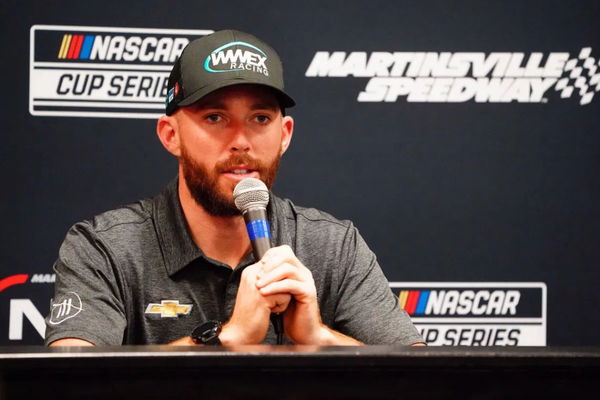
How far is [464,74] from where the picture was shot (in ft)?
7.10

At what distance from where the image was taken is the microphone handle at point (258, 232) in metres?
1.24

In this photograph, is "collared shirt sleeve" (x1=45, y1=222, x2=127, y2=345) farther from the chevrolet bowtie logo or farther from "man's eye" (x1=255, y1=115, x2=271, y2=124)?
"man's eye" (x1=255, y1=115, x2=271, y2=124)

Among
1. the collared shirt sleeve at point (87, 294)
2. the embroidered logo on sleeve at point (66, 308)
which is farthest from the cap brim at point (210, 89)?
the embroidered logo on sleeve at point (66, 308)

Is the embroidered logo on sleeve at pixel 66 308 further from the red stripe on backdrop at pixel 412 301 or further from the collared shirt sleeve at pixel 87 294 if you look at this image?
the red stripe on backdrop at pixel 412 301

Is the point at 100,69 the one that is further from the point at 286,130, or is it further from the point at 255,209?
the point at 255,209

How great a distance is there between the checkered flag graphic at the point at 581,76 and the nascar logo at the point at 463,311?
60cm

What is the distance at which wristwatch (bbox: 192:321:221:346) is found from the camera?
1301 mm

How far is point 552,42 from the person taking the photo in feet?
7.18

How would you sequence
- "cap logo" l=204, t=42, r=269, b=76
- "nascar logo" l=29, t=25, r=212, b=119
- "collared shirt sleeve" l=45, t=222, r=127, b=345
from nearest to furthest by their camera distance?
"collared shirt sleeve" l=45, t=222, r=127, b=345 → "cap logo" l=204, t=42, r=269, b=76 → "nascar logo" l=29, t=25, r=212, b=119

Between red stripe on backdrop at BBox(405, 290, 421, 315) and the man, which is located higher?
red stripe on backdrop at BBox(405, 290, 421, 315)

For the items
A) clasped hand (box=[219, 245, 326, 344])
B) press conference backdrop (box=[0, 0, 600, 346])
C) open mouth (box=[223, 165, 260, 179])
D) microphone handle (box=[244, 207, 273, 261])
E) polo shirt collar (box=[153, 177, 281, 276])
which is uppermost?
press conference backdrop (box=[0, 0, 600, 346])
